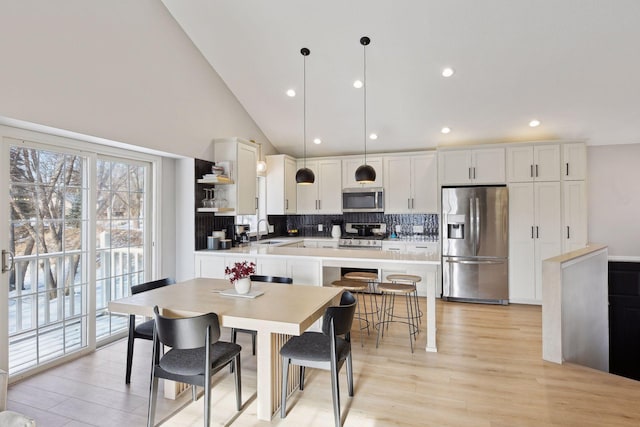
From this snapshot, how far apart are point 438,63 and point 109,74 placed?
3546mm

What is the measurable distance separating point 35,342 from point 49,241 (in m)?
0.87

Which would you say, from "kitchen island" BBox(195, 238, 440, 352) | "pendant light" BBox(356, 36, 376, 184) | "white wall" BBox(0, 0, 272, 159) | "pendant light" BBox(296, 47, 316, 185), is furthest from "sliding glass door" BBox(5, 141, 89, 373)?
"pendant light" BBox(356, 36, 376, 184)

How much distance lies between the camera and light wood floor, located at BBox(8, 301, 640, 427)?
2307 mm

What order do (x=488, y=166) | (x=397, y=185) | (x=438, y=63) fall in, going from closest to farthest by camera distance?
(x=438, y=63)
(x=488, y=166)
(x=397, y=185)

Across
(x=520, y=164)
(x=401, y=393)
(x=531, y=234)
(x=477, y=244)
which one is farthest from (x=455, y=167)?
(x=401, y=393)

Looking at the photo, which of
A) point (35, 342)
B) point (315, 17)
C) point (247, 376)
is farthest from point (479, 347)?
point (35, 342)

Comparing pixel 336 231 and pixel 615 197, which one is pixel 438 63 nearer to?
pixel 336 231

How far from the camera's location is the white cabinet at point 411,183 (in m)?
5.77

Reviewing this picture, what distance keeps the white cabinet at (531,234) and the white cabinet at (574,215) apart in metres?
0.08

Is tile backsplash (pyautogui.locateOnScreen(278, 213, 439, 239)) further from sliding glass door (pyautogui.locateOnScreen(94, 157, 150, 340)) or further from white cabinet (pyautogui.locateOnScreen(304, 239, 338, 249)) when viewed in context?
sliding glass door (pyautogui.locateOnScreen(94, 157, 150, 340))

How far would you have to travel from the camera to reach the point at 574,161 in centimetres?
499

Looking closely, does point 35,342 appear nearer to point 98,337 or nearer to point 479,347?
point 98,337

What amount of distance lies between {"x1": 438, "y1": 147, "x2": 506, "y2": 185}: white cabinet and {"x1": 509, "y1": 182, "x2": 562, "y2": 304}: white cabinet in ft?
1.06

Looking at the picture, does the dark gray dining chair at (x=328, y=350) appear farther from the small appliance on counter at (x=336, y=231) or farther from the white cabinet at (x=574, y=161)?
the white cabinet at (x=574, y=161)
